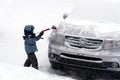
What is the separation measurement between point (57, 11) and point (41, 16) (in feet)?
3.70

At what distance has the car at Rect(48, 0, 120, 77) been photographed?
7438 mm

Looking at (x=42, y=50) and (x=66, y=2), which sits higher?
(x=66, y=2)

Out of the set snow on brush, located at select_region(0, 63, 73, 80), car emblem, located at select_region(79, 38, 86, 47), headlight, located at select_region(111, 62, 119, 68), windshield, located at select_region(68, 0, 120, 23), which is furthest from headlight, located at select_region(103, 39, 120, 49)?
snow on brush, located at select_region(0, 63, 73, 80)

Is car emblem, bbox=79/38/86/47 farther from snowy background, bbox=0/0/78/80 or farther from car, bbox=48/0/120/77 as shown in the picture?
snowy background, bbox=0/0/78/80

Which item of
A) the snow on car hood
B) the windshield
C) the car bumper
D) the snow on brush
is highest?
the windshield

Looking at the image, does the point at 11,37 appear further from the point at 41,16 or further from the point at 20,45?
the point at 41,16

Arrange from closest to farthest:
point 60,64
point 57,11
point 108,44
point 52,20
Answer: point 108,44 → point 60,64 → point 52,20 → point 57,11

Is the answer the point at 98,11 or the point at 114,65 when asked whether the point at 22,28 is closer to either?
the point at 98,11

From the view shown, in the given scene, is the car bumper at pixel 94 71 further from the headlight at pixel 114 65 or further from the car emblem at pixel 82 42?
the car emblem at pixel 82 42

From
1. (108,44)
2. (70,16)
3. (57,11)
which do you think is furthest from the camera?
(57,11)

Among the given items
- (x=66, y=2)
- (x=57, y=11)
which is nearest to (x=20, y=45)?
(x=57, y=11)

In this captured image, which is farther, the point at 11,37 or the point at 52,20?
the point at 52,20

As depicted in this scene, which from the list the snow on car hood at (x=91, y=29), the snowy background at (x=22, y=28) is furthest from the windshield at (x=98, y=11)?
the snowy background at (x=22, y=28)

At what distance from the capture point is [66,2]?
17.6 metres
